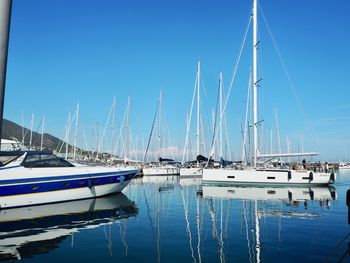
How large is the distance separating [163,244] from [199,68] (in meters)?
47.7

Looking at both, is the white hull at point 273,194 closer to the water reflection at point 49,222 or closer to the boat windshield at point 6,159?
the water reflection at point 49,222

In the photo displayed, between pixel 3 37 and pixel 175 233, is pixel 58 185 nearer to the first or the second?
pixel 175 233

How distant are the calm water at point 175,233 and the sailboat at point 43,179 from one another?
769 mm

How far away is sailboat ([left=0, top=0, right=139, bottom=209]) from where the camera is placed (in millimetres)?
17078

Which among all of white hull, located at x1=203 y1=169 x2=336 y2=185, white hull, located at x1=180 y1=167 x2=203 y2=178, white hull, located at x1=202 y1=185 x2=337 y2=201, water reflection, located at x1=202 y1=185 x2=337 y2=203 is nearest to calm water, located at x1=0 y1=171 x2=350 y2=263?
water reflection, located at x1=202 y1=185 x2=337 y2=203

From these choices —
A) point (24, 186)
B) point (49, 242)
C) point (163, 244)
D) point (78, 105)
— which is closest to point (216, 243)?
point (163, 244)

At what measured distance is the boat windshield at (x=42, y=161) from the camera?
1827cm

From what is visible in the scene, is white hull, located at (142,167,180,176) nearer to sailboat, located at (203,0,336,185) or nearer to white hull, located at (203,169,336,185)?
sailboat, located at (203,0,336,185)

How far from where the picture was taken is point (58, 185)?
1906 cm

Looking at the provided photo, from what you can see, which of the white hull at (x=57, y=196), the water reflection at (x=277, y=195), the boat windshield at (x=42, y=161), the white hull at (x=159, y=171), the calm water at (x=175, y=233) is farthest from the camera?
the white hull at (x=159, y=171)

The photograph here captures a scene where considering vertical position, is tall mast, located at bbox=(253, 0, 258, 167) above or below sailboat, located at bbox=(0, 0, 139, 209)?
above

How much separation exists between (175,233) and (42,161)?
10.8m

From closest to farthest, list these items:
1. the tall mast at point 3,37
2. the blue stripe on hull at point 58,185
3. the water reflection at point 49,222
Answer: the tall mast at point 3,37 < the water reflection at point 49,222 < the blue stripe on hull at point 58,185

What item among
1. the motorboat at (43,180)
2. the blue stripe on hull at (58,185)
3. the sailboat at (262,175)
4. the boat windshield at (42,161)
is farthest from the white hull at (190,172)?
the boat windshield at (42,161)
